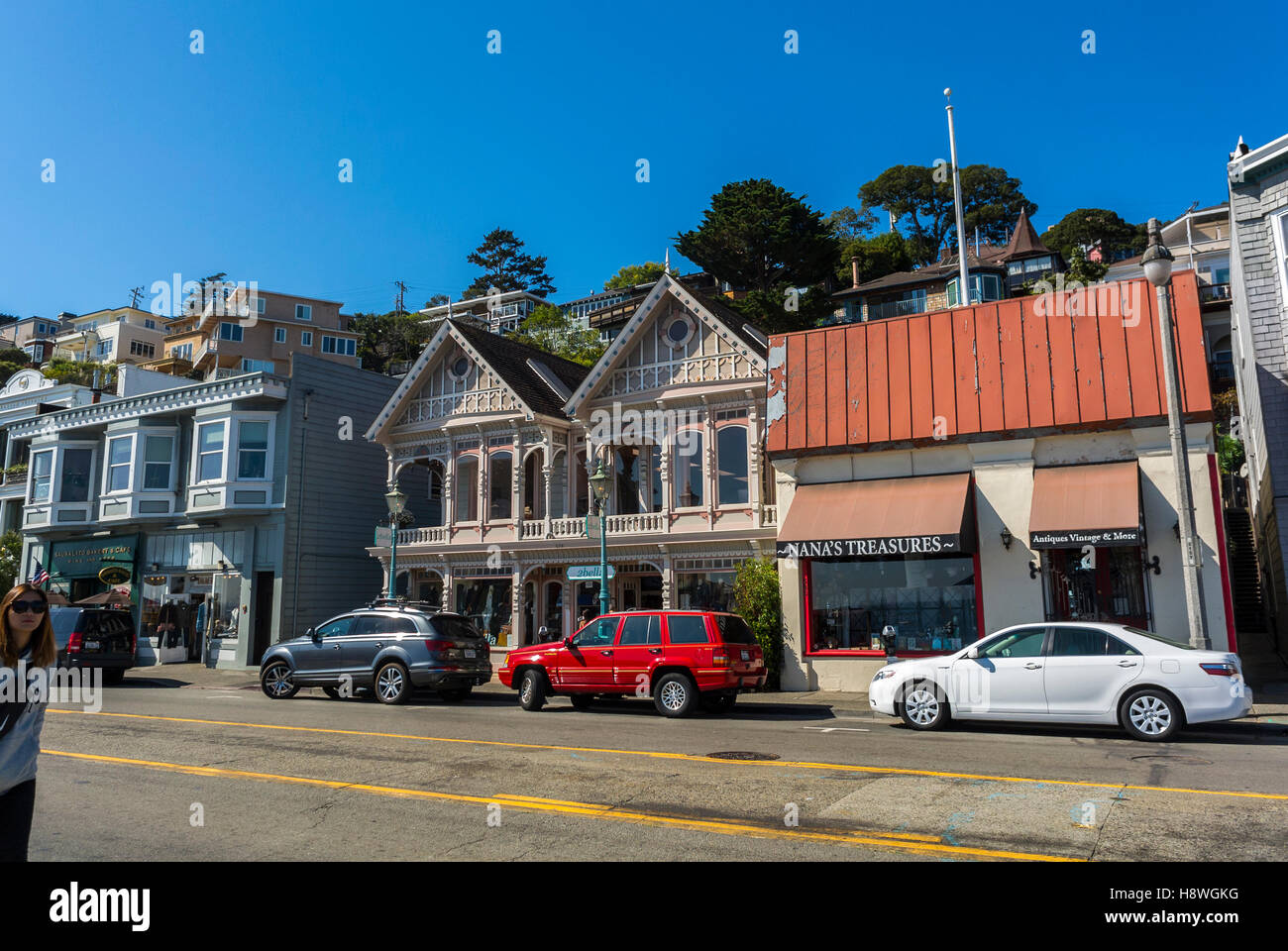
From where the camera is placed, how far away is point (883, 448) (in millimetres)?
20312

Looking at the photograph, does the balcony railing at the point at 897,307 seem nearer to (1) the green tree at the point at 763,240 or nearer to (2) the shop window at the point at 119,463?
(1) the green tree at the point at 763,240

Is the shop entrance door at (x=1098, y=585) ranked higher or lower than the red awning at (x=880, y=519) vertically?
lower

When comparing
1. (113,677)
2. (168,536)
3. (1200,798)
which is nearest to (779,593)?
(1200,798)

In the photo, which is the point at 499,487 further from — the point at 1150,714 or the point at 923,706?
the point at 1150,714

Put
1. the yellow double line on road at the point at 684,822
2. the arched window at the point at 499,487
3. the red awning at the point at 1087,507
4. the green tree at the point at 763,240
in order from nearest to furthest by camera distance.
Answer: the yellow double line on road at the point at 684,822 → the red awning at the point at 1087,507 → the arched window at the point at 499,487 → the green tree at the point at 763,240

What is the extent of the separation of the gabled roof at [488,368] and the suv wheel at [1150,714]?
61.4 feet

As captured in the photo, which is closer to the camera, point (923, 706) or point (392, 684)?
point (923, 706)

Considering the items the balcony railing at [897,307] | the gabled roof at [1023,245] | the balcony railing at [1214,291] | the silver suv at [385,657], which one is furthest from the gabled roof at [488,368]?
the gabled roof at [1023,245]

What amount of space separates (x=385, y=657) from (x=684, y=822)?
12.2 m

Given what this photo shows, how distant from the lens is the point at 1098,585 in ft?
59.5

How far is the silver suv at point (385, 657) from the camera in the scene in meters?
17.8

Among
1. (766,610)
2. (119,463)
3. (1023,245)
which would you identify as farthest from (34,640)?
(1023,245)
